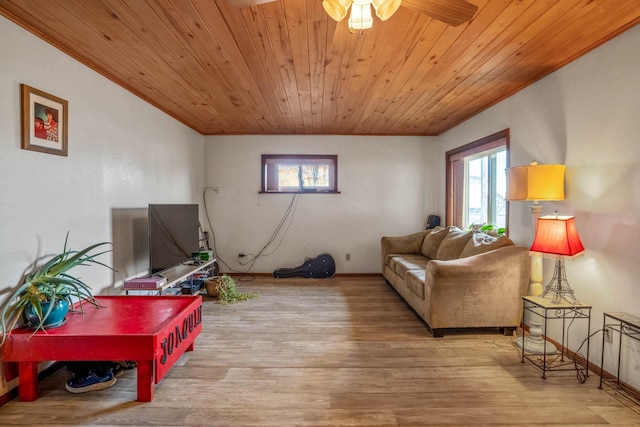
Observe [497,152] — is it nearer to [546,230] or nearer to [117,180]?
[546,230]

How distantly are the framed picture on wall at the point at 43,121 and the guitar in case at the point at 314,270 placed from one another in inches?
134

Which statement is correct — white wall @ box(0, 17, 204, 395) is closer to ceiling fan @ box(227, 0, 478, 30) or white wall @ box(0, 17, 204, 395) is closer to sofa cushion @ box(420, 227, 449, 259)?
ceiling fan @ box(227, 0, 478, 30)

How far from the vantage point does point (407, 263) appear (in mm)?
3990

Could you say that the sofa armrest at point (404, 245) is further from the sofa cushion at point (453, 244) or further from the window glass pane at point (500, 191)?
the window glass pane at point (500, 191)

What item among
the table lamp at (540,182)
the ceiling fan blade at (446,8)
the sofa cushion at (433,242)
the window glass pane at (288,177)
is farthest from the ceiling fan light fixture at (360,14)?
the window glass pane at (288,177)

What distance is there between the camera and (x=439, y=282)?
2.89 metres

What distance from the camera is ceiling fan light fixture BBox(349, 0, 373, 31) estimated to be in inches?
54.7

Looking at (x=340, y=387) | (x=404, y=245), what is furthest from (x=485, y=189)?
(x=340, y=387)

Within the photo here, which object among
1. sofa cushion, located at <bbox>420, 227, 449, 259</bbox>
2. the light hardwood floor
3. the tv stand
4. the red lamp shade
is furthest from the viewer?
sofa cushion, located at <bbox>420, 227, 449, 259</bbox>

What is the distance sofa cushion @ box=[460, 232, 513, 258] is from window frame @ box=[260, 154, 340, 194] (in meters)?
2.39

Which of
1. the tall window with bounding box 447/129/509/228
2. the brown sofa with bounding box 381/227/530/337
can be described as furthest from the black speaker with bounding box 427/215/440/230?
the brown sofa with bounding box 381/227/530/337

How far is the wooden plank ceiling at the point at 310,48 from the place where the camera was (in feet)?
6.17

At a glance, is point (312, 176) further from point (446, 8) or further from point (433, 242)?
point (446, 8)

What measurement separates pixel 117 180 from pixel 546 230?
3.68 meters
